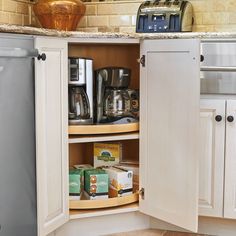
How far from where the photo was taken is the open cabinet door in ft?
7.51

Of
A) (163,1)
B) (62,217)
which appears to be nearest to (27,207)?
(62,217)

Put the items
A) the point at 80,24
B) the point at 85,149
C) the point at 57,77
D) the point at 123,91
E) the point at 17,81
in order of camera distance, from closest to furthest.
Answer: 1. the point at 17,81
2. the point at 57,77
3. the point at 123,91
4. the point at 85,149
5. the point at 80,24

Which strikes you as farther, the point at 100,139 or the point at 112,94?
the point at 112,94

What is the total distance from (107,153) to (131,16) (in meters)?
0.85

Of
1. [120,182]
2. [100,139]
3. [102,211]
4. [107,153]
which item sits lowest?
[102,211]

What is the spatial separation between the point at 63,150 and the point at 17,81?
490 millimetres

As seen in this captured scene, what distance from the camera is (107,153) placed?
275 centimetres

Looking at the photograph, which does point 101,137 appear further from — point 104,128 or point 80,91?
point 80,91

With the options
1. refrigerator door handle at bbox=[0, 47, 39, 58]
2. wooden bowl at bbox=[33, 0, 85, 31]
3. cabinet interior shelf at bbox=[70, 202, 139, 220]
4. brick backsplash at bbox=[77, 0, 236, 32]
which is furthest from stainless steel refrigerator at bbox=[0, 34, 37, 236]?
brick backsplash at bbox=[77, 0, 236, 32]

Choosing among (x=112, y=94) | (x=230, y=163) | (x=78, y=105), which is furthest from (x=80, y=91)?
(x=230, y=163)

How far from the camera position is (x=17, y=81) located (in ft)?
Answer: 6.31

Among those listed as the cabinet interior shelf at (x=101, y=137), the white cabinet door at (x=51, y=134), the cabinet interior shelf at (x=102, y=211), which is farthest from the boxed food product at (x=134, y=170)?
the white cabinet door at (x=51, y=134)

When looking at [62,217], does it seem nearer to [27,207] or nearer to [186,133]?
[27,207]

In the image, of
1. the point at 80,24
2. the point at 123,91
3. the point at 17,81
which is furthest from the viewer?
the point at 80,24
